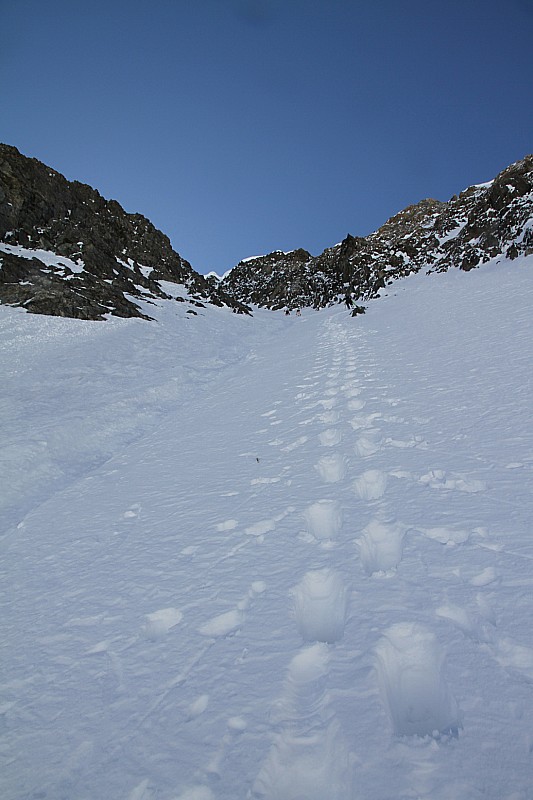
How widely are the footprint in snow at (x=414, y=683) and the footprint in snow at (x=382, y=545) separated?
1.58 feet

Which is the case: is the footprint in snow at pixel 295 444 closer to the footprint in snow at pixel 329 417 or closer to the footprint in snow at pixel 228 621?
the footprint in snow at pixel 329 417

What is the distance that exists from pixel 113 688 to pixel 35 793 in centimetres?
41

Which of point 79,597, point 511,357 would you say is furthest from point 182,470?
point 511,357

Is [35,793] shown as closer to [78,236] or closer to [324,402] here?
[324,402]

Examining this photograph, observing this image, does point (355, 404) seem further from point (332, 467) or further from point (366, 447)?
point (332, 467)

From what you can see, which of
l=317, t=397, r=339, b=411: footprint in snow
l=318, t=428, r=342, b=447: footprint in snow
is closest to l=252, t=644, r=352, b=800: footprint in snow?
l=318, t=428, r=342, b=447: footprint in snow

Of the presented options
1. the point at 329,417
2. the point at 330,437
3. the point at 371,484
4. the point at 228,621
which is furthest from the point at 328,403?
the point at 228,621

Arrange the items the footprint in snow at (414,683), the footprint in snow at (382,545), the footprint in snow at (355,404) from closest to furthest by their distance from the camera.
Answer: the footprint in snow at (414,683) → the footprint in snow at (382,545) → the footprint in snow at (355,404)

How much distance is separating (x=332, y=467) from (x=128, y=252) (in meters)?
39.9

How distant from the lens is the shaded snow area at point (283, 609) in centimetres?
134

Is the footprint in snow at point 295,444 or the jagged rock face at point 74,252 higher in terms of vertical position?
the jagged rock face at point 74,252


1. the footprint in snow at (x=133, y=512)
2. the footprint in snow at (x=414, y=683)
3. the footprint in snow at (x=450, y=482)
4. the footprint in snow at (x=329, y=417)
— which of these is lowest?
the footprint in snow at (x=414, y=683)

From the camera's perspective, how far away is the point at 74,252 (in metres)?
26.2

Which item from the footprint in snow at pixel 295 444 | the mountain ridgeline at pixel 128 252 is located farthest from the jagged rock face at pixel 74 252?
the footprint in snow at pixel 295 444
